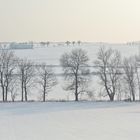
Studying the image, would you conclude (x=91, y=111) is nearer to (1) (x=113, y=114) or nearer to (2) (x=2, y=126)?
(1) (x=113, y=114)

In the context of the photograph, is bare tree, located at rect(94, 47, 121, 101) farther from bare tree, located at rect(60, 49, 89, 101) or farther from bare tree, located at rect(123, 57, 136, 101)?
bare tree, located at rect(60, 49, 89, 101)

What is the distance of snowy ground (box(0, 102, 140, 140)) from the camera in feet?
80.5

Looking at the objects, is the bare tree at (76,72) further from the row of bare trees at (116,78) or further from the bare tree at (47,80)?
the bare tree at (47,80)

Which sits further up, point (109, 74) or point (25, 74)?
point (25, 74)

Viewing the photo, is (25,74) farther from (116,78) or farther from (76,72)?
(116,78)

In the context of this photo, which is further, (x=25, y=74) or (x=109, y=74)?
(x=25, y=74)

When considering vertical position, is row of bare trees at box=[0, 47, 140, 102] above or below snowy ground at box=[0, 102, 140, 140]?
above

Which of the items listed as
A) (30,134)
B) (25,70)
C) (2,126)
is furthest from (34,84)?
(30,134)

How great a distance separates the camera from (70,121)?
1270 inches

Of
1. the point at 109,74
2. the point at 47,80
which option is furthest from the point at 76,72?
the point at 47,80

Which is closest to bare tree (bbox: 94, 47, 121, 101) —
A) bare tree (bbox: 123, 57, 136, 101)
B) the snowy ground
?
bare tree (bbox: 123, 57, 136, 101)

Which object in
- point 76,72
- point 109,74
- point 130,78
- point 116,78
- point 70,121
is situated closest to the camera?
point 70,121

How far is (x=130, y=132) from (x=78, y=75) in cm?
3051

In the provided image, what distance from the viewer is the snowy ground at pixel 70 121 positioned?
80.5 feet
